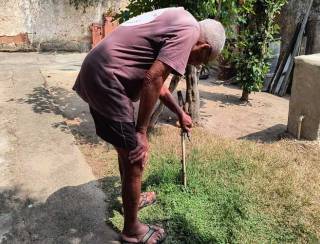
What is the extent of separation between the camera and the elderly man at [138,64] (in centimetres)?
233

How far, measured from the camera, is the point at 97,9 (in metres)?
10.5

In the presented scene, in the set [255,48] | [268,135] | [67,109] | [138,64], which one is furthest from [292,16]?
[138,64]

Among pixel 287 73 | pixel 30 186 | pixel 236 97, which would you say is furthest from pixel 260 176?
pixel 287 73

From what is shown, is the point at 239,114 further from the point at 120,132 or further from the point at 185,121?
the point at 120,132

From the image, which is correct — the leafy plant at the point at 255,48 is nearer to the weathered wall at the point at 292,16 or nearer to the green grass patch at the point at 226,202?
the weathered wall at the point at 292,16

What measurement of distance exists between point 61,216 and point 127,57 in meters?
1.48

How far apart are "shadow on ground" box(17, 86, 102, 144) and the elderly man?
2.28 m

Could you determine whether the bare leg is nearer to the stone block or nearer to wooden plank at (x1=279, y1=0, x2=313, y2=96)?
the stone block

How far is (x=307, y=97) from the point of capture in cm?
509

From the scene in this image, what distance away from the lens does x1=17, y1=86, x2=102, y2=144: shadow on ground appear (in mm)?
4988

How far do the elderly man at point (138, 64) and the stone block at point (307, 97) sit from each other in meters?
2.91

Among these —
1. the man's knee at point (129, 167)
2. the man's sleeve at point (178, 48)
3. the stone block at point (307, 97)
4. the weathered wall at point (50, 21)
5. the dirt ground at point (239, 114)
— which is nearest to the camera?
the man's sleeve at point (178, 48)

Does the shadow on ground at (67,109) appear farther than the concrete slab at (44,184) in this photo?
Yes

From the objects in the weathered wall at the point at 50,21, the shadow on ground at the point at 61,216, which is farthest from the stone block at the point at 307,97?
the weathered wall at the point at 50,21
